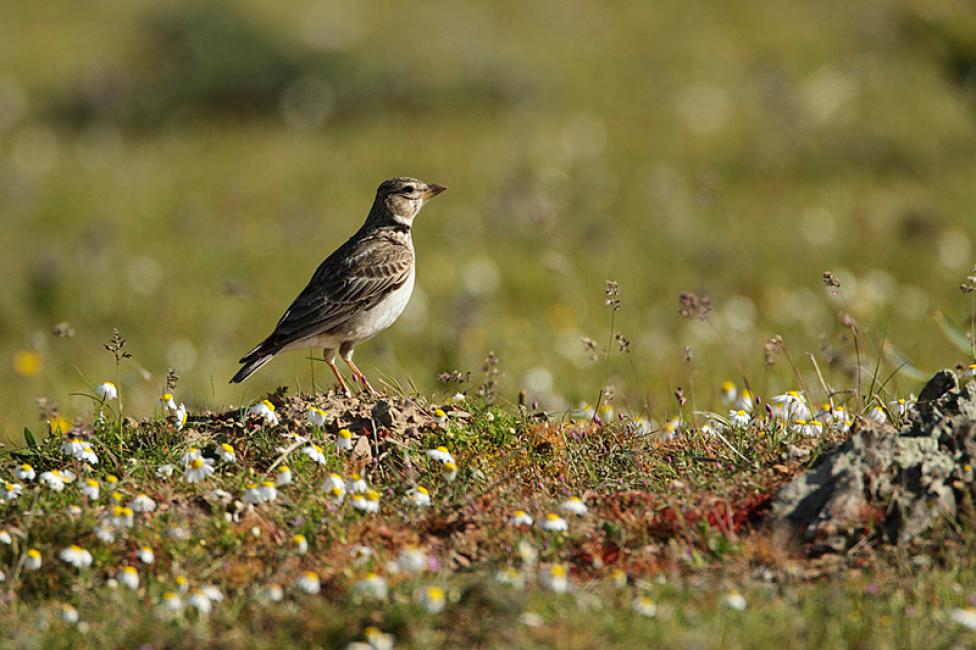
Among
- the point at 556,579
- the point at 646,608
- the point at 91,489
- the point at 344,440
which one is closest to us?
the point at 646,608

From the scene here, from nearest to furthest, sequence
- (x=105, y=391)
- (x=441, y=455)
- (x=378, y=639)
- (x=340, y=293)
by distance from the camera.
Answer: (x=378, y=639), (x=441, y=455), (x=105, y=391), (x=340, y=293)

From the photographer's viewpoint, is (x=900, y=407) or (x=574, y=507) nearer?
(x=574, y=507)

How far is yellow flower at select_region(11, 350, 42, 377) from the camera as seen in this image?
1069 centimetres

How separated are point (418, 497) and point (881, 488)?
1.81 m

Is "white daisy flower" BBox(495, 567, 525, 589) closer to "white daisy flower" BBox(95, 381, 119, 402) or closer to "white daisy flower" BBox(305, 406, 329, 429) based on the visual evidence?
"white daisy flower" BBox(305, 406, 329, 429)

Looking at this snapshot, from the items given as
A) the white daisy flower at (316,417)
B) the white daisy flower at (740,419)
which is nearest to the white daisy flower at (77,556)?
the white daisy flower at (316,417)

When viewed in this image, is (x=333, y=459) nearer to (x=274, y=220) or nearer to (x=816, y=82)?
(x=274, y=220)

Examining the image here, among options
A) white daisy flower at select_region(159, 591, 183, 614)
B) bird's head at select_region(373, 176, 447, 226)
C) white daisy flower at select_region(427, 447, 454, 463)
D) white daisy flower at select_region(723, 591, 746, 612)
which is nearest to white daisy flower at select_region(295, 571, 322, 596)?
white daisy flower at select_region(159, 591, 183, 614)

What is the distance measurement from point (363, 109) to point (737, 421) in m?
14.7

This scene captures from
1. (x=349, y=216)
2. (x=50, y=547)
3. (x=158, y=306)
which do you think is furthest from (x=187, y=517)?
(x=349, y=216)

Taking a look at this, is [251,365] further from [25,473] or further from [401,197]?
[25,473]

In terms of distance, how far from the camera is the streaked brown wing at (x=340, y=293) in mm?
7309

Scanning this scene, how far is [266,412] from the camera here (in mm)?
5742

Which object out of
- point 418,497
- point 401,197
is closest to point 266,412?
point 418,497
